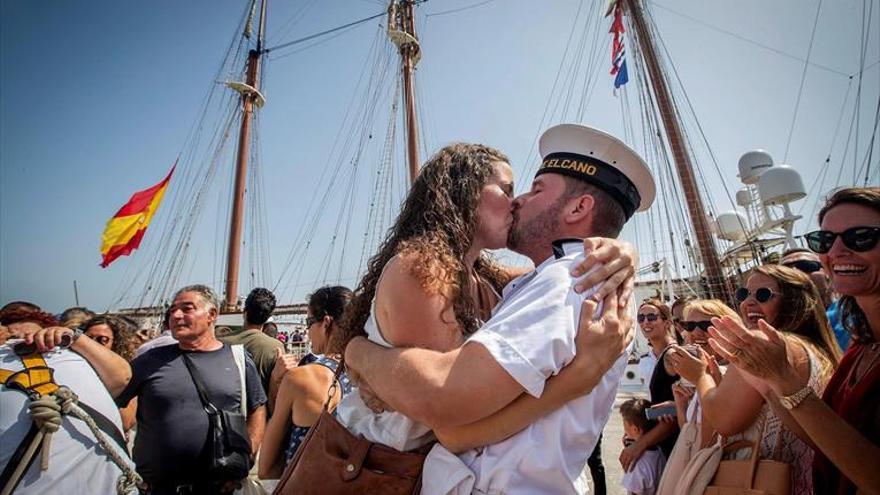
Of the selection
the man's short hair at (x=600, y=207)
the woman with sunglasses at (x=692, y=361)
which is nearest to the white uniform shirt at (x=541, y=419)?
the man's short hair at (x=600, y=207)

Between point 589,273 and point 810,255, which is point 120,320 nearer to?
point 589,273

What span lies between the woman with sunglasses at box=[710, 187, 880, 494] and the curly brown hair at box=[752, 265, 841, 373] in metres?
0.30

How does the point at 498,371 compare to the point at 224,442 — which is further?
the point at 224,442

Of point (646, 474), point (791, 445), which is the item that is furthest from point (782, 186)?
point (791, 445)

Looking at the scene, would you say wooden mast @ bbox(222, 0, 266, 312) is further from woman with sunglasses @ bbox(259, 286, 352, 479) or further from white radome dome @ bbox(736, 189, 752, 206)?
white radome dome @ bbox(736, 189, 752, 206)

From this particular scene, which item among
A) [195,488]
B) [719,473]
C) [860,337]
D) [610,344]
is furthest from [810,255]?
[195,488]

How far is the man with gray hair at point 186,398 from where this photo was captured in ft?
10.8

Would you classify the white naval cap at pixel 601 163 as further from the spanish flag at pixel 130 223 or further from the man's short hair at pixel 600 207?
the spanish flag at pixel 130 223

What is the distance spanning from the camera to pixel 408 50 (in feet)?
75.4

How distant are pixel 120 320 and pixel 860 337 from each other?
21.3 ft

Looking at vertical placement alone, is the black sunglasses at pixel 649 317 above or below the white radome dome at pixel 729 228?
below

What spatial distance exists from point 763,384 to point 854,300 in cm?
76

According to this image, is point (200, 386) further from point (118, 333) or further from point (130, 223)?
point (130, 223)

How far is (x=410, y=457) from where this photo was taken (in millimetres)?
1334
